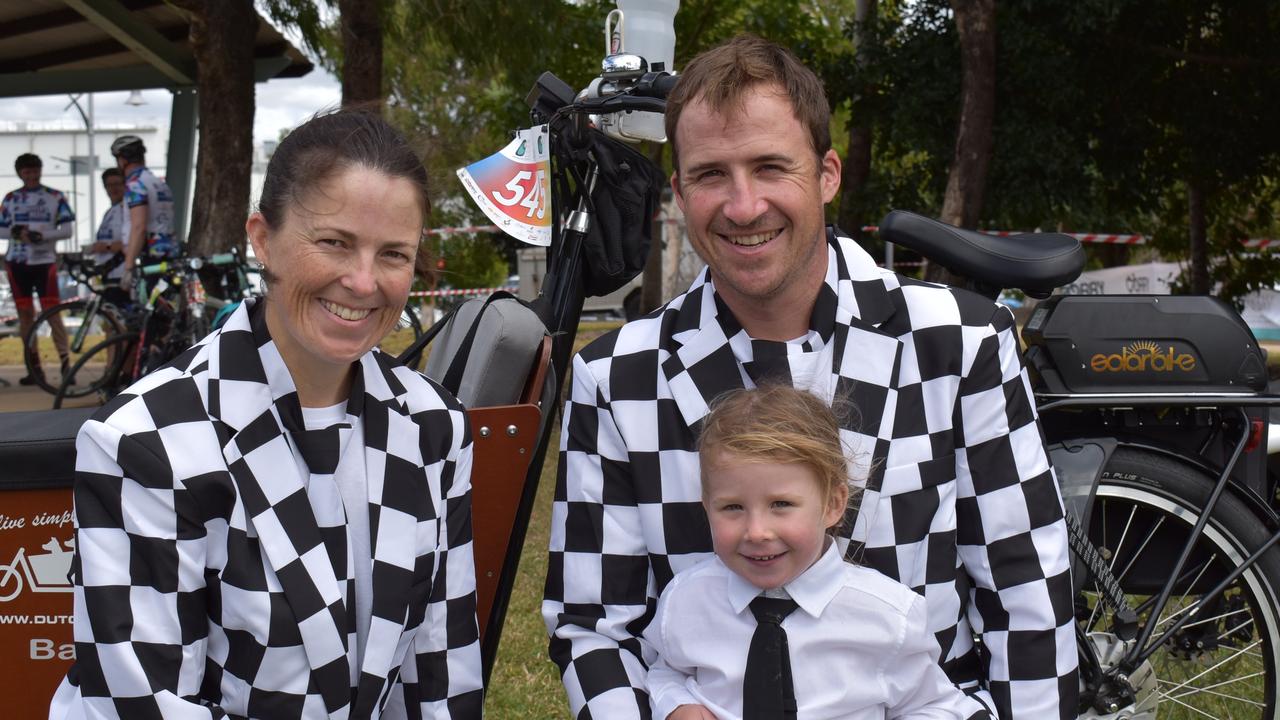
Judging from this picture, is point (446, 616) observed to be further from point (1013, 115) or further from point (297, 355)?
point (1013, 115)

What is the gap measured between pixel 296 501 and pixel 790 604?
2.54 feet

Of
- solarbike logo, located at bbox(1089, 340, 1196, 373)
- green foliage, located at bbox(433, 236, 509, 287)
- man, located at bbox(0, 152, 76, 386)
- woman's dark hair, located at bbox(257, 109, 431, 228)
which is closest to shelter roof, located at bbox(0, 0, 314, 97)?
man, located at bbox(0, 152, 76, 386)

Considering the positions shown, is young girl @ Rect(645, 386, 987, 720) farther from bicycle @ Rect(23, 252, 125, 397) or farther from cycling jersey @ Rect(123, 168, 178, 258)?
cycling jersey @ Rect(123, 168, 178, 258)

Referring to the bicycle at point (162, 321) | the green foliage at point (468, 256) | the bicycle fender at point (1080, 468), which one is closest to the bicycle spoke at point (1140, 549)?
the bicycle fender at point (1080, 468)

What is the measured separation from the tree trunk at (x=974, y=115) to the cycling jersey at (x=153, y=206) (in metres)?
5.68

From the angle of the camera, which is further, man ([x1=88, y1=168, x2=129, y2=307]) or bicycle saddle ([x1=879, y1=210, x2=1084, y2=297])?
man ([x1=88, y1=168, x2=129, y2=307])

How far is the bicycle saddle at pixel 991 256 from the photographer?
2.23 metres

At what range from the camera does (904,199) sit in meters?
11.0

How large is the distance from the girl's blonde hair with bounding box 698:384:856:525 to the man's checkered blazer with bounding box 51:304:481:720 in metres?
0.48

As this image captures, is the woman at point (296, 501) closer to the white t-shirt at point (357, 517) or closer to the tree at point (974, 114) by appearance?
the white t-shirt at point (357, 517)

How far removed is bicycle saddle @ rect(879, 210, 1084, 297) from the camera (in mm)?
2230

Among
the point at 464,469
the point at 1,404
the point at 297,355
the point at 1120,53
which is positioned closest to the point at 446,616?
the point at 464,469

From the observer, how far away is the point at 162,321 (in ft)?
24.6

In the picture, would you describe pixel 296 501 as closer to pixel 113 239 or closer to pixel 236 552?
pixel 236 552
